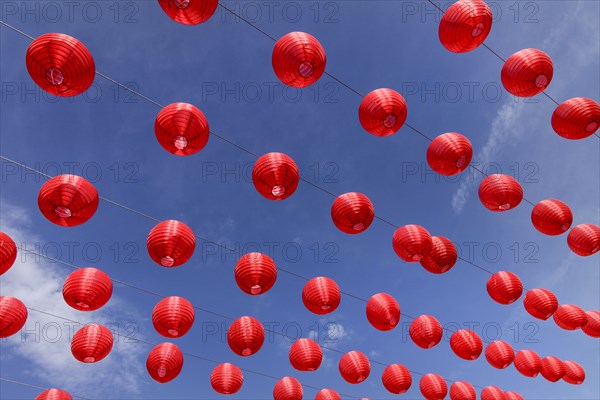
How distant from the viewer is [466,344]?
9.70 m

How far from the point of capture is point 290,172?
6.88 meters

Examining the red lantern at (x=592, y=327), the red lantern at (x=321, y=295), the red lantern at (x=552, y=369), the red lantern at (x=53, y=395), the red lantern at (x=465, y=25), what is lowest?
the red lantern at (x=53, y=395)

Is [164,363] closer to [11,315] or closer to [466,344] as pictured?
[11,315]

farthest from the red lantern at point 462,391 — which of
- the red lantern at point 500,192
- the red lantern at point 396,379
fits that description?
the red lantern at point 500,192

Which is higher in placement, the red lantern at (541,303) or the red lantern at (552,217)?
the red lantern at (552,217)

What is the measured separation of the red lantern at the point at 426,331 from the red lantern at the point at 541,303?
1.88 m

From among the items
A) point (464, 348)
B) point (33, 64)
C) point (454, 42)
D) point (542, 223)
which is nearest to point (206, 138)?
point (33, 64)

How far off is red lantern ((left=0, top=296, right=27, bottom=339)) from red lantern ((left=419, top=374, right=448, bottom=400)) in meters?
7.92

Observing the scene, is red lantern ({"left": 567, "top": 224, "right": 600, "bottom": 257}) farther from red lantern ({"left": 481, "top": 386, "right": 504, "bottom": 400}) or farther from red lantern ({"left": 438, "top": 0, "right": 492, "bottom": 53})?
red lantern ({"left": 438, "top": 0, "right": 492, "bottom": 53})

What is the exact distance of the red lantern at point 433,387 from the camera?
1032cm

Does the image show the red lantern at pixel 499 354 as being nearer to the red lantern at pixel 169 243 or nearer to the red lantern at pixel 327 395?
the red lantern at pixel 327 395

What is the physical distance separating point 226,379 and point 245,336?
1.19 meters

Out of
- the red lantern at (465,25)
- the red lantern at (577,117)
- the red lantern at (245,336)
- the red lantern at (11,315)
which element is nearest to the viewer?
the red lantern at (465,25)

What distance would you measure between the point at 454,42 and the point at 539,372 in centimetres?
814
